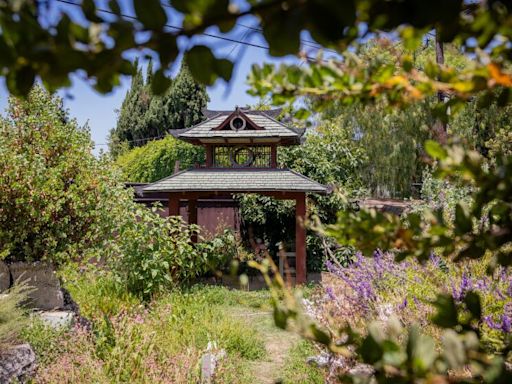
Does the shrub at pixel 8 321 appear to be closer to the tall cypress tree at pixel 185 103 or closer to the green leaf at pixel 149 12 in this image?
the green leaf at pixel 149 12

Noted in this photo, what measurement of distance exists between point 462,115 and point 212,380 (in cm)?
1560

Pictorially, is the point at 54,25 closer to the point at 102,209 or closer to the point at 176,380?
the point at 176,380

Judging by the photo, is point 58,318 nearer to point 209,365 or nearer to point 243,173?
point 209,365

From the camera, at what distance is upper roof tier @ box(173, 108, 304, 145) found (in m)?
11.0

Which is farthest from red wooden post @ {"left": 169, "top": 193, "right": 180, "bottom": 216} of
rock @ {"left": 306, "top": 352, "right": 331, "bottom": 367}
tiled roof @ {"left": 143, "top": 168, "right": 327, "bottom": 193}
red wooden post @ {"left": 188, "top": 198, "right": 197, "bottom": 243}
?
rock @ {"left": 306, "top": 352, "right": 331, "bottom": 367}

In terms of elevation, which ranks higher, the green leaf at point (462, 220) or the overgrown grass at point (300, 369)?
the green leaf at point (462, 220)

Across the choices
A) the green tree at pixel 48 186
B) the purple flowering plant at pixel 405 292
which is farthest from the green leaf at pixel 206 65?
the green tree at pixel 48 186

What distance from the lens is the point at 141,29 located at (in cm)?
59

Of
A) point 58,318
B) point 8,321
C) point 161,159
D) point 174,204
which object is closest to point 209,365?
point 8,321

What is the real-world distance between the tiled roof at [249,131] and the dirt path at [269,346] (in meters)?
4.01

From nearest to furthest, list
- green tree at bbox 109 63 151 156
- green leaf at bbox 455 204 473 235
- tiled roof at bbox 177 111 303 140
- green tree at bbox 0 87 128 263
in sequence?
green leaf at bbox 455 204 473 235, green tree at bbox 0 87 128 263, tiled roof at bbox 177 111 303 140, green tree at bbox 109 63 151 156

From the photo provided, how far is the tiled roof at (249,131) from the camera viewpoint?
11.0 meters

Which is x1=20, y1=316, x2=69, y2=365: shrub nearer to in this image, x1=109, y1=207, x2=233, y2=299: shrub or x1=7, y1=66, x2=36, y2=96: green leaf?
x1=109, y1=207, x2=233, y2=299: shrub

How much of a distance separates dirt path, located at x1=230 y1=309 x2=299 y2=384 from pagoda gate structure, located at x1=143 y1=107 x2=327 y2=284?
9.52ft
